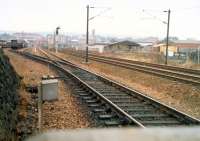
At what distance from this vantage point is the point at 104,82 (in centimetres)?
2127

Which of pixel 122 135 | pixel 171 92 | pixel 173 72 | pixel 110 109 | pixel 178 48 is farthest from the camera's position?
pixel 178 48

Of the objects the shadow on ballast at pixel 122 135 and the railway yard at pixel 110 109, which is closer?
the shadow on ballast at pixel 122 135

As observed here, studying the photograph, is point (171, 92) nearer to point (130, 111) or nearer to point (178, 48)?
point (130, 111)

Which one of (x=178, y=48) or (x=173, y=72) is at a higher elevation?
(x=178, y=48)

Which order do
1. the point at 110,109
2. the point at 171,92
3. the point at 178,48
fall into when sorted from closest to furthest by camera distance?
the point at 110,109 < the point at 171,92 < the point at 178,48

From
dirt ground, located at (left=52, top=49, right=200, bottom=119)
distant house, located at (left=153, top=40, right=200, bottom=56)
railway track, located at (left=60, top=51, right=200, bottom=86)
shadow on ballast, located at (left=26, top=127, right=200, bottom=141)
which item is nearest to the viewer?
shadow on ballast, located at (left=26, top=127, right=200, bottom=141)

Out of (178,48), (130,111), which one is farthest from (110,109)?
(178,48)

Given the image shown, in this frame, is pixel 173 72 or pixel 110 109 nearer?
pixel 110 109

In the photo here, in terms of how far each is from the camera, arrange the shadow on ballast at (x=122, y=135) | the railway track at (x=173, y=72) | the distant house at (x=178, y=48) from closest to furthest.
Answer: the shadow on ballast at (x=122, y=135), the railway track at (x=173, y=72), the distant house at (x=178, y=48)

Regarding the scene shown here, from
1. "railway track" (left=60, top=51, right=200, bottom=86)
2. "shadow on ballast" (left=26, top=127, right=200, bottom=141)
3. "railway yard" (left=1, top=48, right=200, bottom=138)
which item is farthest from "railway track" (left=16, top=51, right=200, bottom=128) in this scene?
"shadow on ballast" (left=26, top=127, right=200, bottom=141)

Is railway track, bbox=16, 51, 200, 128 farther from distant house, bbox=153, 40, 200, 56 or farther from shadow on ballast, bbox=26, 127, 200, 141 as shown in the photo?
distant house, bbox=153, 40, 200, 56

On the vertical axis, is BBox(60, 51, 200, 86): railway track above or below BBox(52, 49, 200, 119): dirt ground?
above

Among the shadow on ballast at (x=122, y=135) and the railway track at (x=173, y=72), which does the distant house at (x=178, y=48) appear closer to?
the railway track at (x=173, y=72)

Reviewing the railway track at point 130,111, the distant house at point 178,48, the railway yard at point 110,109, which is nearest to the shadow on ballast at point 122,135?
the railway yard at point 110,109
